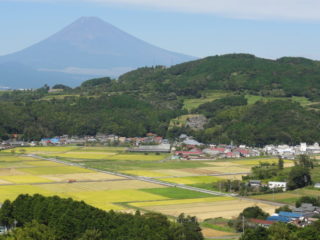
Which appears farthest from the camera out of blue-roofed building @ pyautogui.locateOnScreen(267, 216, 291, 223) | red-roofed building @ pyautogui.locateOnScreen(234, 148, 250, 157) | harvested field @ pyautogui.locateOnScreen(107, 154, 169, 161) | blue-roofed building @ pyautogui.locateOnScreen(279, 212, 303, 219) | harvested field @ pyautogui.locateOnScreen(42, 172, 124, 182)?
red-roofed building @ pyautogui.locateOnScreen(234, 148, 250, 157)

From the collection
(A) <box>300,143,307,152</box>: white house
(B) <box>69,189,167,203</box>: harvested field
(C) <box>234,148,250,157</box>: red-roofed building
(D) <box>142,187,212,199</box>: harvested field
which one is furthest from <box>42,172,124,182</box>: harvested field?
(A) <box>300,143,307,152</box>: white house

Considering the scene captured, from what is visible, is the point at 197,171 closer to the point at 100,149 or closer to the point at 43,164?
the point at 43,164

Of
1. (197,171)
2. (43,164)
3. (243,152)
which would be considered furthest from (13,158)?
(243,152)

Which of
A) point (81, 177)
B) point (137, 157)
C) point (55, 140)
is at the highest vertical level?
point (55, 140)

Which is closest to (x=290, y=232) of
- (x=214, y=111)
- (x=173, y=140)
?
(x=173, y=140)

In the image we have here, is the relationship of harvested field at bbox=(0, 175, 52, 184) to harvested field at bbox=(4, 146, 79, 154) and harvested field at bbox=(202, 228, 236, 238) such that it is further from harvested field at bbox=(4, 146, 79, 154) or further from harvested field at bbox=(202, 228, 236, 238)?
harvested field at bbox=(4, 146, 79, 154)

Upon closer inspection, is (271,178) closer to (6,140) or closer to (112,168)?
(112,168)
